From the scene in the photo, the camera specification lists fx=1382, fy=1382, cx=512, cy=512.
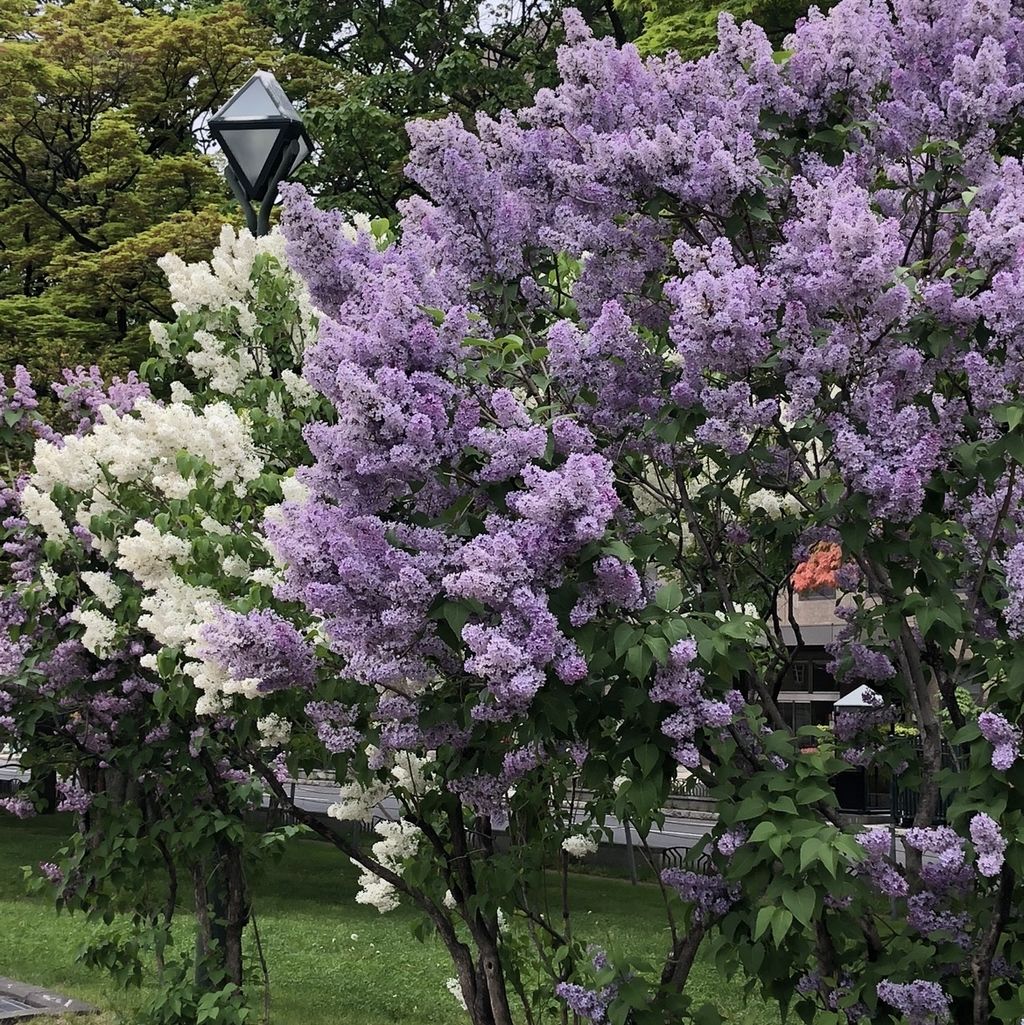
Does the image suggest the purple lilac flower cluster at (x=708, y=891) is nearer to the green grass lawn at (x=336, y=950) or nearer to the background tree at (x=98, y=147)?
the green grass lawn at (x=336, y=950)

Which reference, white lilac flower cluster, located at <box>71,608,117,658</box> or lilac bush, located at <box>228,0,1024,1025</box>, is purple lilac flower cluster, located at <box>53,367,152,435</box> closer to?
white lilac flower cluster, located at <box>71,608,117,658</box>

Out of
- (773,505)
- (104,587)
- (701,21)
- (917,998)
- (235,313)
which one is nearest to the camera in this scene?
(917,998)

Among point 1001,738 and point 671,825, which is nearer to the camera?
point 1001,738

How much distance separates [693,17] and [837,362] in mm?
12995

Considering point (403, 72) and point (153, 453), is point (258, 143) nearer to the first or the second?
point (153, 453)

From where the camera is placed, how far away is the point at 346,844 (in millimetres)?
5523

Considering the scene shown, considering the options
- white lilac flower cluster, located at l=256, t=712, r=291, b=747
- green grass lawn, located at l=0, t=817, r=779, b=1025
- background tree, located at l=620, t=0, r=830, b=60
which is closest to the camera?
white lilac flower cluster, located at l=256, t=712, r=291, b=747

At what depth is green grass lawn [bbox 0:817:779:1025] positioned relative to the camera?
986 centimetres

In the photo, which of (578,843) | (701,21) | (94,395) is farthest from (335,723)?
(701,21)

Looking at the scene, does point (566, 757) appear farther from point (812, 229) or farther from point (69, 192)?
point (69, 192)

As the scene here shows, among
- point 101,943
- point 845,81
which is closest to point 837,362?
point 845,81

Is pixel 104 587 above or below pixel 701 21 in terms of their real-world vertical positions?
below

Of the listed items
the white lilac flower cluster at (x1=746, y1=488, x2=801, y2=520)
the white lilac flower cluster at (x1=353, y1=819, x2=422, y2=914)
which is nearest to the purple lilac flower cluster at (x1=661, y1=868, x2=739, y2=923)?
the white lilac flower cluster at (x1=746, y1=488, x2=801, y2=520)

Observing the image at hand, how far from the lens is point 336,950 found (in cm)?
1334
